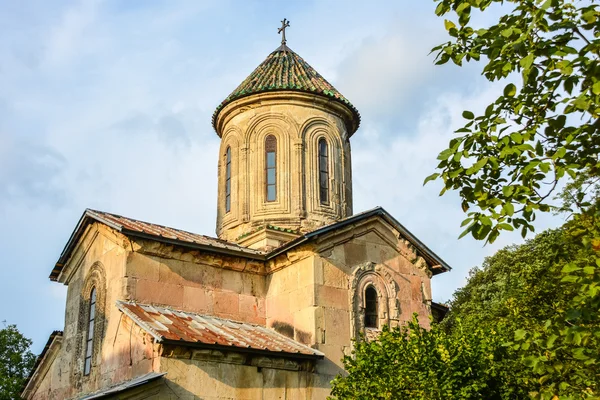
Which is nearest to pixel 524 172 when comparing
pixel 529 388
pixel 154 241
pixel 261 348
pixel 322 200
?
pixel 529 388

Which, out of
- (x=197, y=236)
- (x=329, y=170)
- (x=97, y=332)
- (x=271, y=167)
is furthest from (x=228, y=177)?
(x=97, y=332)

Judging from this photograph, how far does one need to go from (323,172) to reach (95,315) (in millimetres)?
5626

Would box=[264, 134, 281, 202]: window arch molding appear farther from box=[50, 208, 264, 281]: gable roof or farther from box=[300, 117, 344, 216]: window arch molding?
box=[50, 208, 264, 281]: gable roof

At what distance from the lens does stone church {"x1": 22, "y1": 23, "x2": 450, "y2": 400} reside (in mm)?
9609

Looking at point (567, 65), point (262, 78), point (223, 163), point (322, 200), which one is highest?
point (262, 78)

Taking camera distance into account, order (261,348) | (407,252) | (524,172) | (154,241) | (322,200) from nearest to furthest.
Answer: (524,172) → (261,348) → (154,241) → (407,252) → (322,200)

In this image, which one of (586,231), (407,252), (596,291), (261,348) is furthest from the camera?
(407,252)

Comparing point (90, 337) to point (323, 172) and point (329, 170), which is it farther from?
point (329, 170)

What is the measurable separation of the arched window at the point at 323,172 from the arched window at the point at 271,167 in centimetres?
99

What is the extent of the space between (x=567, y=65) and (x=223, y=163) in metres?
10.8

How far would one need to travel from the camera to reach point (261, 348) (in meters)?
9.77

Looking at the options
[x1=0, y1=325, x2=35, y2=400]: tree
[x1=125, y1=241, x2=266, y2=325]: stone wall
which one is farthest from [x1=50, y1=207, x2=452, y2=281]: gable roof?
[x1=0, y1=325, x2=35, y2=400]: tree

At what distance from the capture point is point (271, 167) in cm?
1410

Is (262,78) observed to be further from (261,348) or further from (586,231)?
(586,231)
